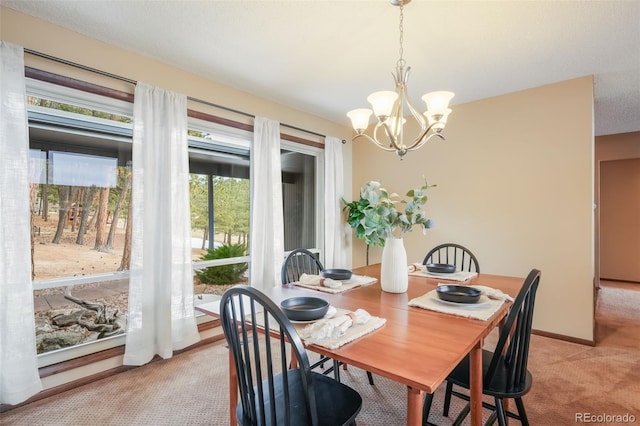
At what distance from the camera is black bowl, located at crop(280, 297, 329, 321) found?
1.32 m

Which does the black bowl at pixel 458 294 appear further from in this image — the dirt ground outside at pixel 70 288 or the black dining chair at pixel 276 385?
the dirt ground outside at pixel 70 288

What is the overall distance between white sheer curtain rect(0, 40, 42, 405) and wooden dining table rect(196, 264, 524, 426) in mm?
1205

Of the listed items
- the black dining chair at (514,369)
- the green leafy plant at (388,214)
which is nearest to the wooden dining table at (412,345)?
the black dining chair at (514,369)

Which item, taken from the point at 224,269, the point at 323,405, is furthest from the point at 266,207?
the point at 323,405

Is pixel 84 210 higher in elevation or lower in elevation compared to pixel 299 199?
lower

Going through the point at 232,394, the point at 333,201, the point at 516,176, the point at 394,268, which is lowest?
the point at 232,394

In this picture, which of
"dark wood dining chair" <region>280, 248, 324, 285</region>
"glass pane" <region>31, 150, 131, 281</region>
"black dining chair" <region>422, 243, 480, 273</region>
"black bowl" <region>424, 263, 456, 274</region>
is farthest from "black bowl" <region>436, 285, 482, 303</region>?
"glass pane" <region>31, 150, 131, 281</region>

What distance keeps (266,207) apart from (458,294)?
7.17 feet

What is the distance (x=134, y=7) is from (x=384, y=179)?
3191 mm

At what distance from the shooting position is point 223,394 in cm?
211

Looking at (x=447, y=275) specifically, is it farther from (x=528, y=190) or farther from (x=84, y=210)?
(x=84, y=210)

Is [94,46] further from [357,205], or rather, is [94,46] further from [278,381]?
[357,205]

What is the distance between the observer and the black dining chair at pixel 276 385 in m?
0.99

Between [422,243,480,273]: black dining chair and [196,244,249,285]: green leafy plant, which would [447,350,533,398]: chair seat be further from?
[196,244,249,285]: green leafy plant
